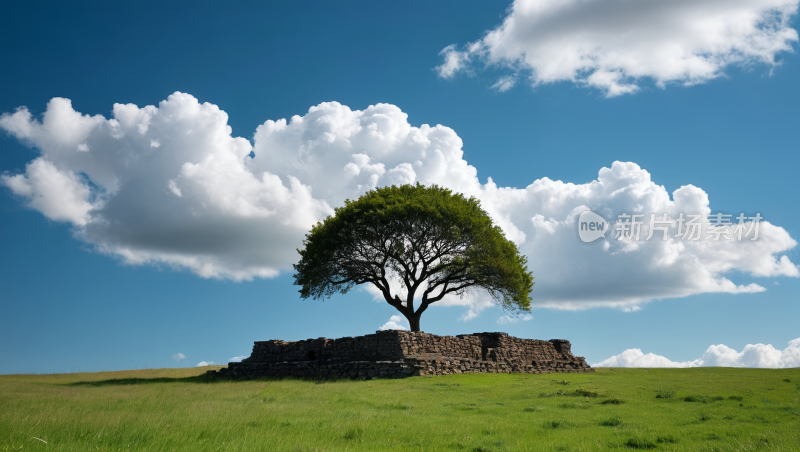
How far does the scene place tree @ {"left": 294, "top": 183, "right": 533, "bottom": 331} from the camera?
33094 millimetres

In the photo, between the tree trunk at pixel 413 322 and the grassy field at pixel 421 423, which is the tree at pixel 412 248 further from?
the grassy field at pixel 421 423

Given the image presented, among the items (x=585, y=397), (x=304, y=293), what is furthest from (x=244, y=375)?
(x=585, y=397)

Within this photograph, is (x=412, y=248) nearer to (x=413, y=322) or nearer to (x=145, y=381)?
(x=413, y=322)

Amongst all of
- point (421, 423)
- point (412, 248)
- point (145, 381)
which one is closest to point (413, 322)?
point (412, 248)

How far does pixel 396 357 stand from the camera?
25.5 m

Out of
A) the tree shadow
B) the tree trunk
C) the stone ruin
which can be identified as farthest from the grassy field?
the tree trunk

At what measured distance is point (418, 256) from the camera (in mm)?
34312

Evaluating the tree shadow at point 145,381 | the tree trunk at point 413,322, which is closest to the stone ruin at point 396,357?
the tree shadow at point 145,381

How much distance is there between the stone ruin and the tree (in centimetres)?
461

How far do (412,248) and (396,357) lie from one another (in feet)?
32.9

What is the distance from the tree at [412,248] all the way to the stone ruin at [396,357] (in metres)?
4.61

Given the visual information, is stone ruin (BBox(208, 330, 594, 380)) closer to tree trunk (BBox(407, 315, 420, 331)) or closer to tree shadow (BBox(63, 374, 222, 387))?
tree shadow (BBox(63, 374, 222, 387))

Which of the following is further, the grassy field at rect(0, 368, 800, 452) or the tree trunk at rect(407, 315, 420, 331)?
the tree trunk at rect(407, 315, 420, 331)

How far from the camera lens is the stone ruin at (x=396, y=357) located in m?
24.2
